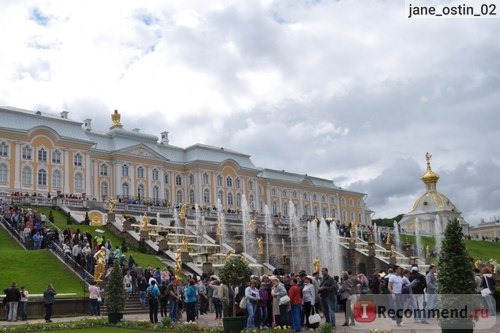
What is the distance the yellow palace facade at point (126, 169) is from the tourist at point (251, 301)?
37.8 m

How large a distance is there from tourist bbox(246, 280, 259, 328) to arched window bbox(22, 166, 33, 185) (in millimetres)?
44740

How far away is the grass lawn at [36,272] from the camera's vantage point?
71.7 ft

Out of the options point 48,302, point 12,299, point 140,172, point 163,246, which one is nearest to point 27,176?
point 140,172

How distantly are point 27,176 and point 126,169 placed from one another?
37.5 ft

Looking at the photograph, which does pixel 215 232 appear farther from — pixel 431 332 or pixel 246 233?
pixel 431 332

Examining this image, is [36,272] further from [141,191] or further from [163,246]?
[141,191]

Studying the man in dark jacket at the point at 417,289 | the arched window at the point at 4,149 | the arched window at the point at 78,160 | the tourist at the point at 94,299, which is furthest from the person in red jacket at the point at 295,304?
the arched window at the point at 78,160

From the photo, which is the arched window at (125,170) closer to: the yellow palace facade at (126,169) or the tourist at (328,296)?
the yellow palace facade at (126,169)

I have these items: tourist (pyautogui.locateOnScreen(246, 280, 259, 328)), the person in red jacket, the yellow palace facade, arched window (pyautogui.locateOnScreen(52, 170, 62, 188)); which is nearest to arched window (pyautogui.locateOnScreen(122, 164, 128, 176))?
the yellow palace facade

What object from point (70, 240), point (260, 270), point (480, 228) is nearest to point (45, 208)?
point (70, 240)

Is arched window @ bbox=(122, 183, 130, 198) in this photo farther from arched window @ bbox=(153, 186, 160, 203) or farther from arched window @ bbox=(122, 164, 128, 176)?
arched window @ bbox=(153, 186, 160, 203)

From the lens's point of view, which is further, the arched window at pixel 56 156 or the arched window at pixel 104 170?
the arched window at pixel 104 170

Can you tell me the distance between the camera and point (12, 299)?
59.9ft

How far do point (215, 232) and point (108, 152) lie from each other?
88.1 ft
